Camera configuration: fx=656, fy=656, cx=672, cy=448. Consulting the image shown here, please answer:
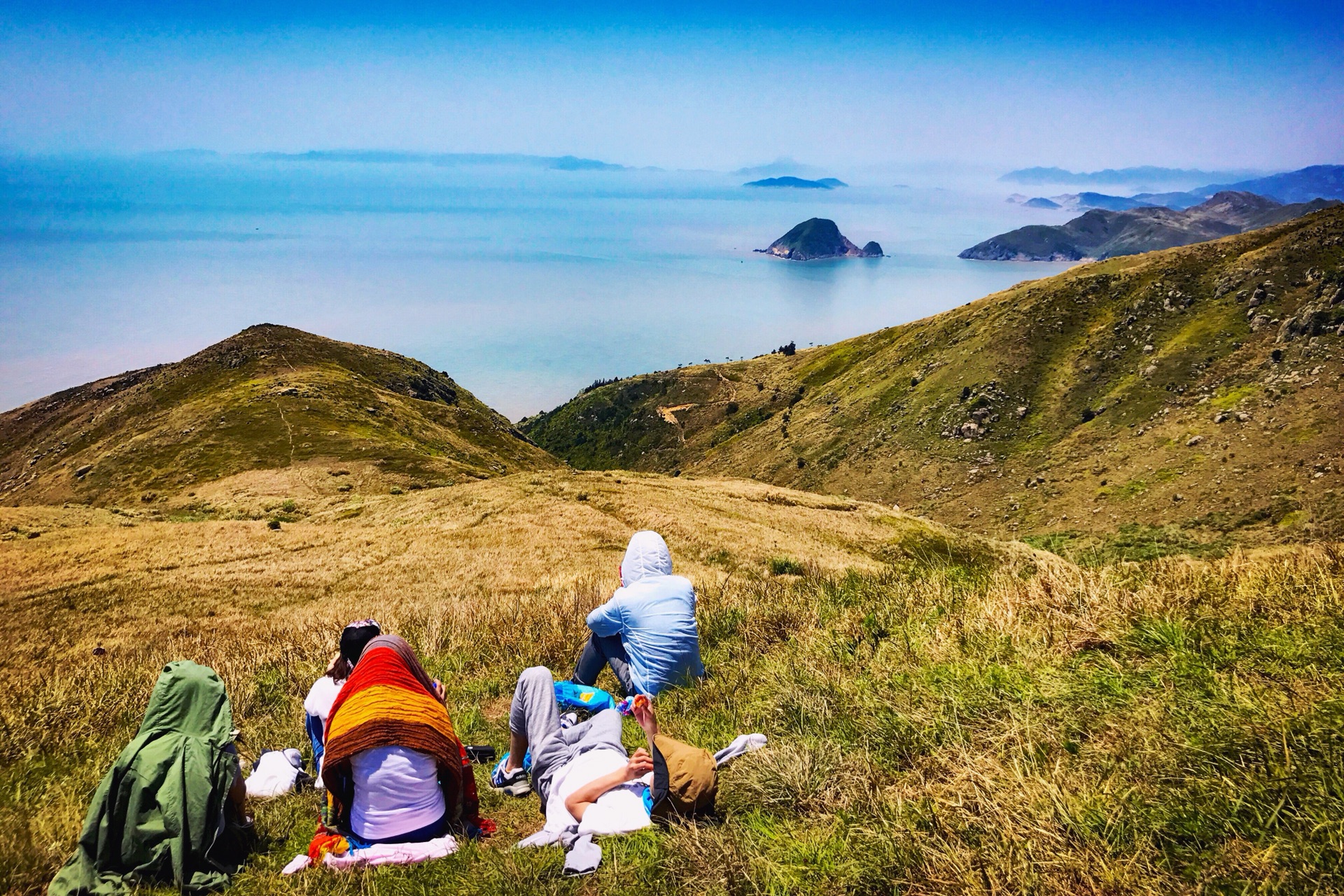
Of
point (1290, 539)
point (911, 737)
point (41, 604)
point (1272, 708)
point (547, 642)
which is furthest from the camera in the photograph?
point (1290, 539)

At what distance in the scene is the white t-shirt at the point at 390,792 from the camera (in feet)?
15.9

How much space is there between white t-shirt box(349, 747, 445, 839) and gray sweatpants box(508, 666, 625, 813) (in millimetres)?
998

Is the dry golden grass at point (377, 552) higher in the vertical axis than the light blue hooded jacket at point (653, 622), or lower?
lower

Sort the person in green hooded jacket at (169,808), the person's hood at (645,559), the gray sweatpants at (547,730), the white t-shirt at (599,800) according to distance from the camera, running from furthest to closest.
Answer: the person's hood at (645,559), the gray sweatpants at (547,730), the white t-shirt at (599,800), the person in green hooded jacket at (169,808)

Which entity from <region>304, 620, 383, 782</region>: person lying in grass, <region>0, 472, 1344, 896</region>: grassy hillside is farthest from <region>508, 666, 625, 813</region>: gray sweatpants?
<region>304, 620, 383, 782</region>: person lying in grass

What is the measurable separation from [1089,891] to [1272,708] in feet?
6.16

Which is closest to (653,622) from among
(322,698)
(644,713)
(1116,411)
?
(644,713)

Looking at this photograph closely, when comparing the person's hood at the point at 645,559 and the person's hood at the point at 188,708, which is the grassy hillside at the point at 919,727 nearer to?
the person's hood at the point at 188,708

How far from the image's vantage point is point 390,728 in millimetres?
4848

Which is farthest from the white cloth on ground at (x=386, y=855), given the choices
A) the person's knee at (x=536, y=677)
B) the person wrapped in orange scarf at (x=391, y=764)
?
the person's knee at (x=536, y=677)

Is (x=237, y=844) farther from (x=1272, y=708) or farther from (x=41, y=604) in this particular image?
(x=41, y=604)

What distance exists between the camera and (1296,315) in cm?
5512

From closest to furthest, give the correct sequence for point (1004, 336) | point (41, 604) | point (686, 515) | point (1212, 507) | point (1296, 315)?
point (41, 604) → point (686, 515) → point (1212, 507) → point (1296, 315) → point (1004, 336)

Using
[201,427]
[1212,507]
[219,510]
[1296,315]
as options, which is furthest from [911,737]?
[1296,315]
